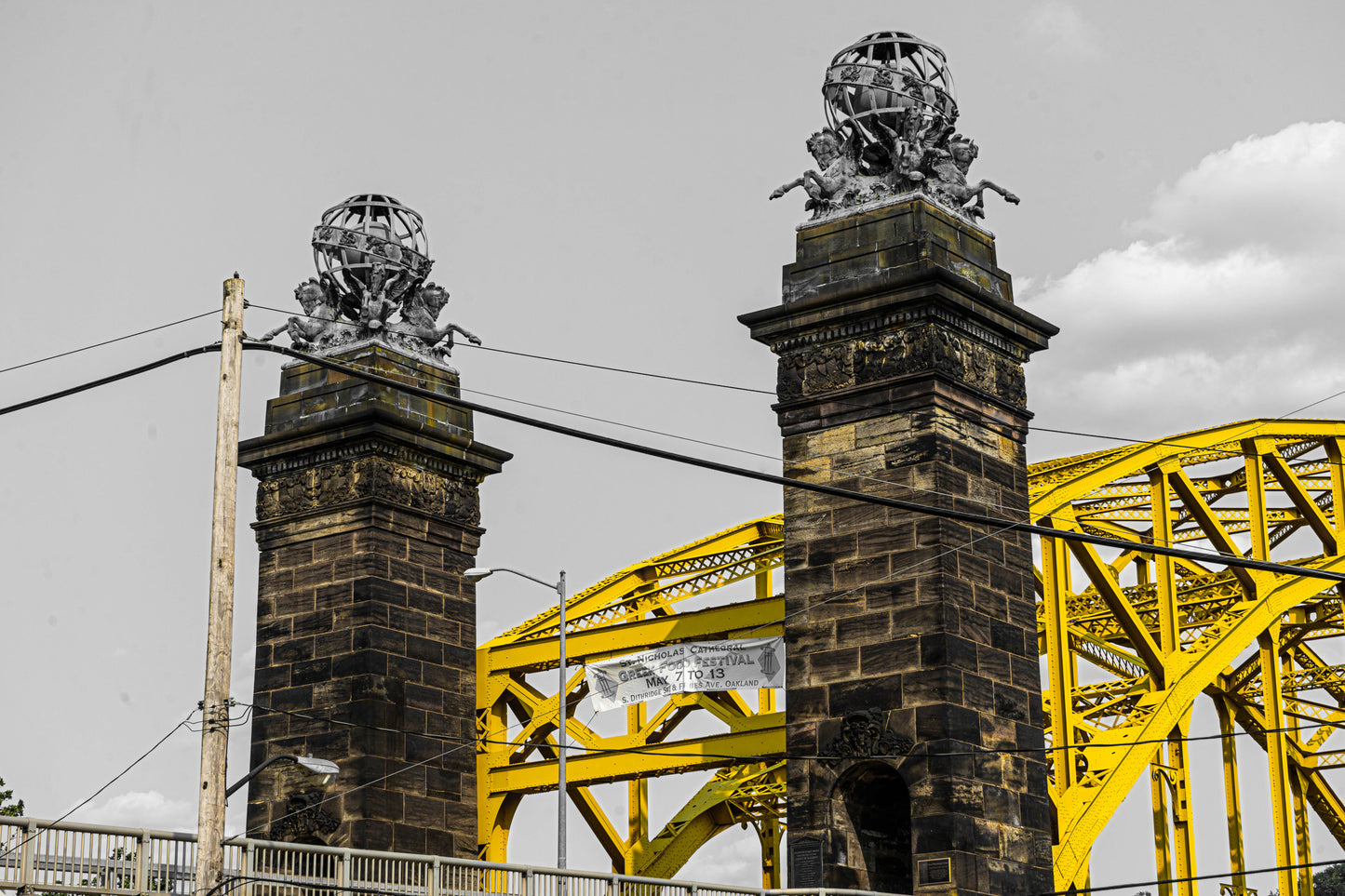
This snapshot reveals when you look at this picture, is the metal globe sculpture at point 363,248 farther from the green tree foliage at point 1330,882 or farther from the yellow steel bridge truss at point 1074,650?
the green tree foliage at point 1330,882

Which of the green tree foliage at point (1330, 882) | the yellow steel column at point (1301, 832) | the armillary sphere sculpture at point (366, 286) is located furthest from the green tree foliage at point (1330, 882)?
the armillary sphere sculpture at point (366, 286)

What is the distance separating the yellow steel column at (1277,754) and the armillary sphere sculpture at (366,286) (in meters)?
15.5

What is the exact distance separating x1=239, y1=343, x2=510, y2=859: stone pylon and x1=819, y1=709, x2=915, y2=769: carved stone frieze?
8.20 m

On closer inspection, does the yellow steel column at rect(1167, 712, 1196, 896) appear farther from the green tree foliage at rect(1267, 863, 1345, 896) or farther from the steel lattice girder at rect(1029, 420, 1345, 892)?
the green tree foliage at rect(1267, 863, 1345, 896)

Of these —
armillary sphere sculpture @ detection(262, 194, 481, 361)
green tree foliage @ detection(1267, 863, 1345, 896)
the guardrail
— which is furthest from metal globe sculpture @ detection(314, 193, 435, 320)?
green tree foliage @ detection(1267, 863, 1345, 896)

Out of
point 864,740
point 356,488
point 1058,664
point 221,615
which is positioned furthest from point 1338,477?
point 221,615

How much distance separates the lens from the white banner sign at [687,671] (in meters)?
33.2

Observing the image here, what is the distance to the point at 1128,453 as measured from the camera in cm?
3706

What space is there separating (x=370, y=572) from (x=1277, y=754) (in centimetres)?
1941

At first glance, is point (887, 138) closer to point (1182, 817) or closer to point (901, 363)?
point (901, 363)

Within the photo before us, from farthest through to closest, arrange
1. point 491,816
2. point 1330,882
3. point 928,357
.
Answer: point 1330,882 < point 491,816 < point 928,357

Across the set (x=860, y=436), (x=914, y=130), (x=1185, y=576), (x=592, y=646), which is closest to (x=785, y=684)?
(x=860, y=436)

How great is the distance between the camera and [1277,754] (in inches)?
1686

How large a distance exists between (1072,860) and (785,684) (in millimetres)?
4880
